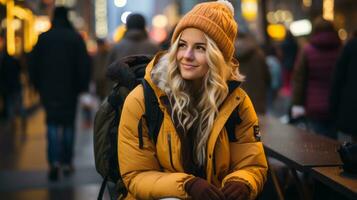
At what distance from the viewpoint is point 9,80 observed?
53.5ft

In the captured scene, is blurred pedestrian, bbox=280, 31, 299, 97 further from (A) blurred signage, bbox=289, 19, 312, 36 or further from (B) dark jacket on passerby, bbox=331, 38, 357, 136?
(A) blurred signage, bbox=289, 19, 312, 36

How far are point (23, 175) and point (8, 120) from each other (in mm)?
8622

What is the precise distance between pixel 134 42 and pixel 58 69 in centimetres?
105

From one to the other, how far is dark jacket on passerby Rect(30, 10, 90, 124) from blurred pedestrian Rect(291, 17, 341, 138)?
283cm

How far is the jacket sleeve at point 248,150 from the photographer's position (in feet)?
12.9

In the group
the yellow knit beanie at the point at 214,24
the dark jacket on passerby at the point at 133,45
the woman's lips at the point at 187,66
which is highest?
the yellow knit beanie at the point at 214,24

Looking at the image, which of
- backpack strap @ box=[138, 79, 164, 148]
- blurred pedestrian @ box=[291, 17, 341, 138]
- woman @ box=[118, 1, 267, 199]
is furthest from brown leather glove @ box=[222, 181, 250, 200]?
blurred pedestrian @ box=[291, 17, 341, 138]

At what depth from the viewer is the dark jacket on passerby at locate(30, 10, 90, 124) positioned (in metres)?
9.23

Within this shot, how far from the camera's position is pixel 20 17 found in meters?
20.5

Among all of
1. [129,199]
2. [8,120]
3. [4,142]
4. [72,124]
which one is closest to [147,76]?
[129,199]

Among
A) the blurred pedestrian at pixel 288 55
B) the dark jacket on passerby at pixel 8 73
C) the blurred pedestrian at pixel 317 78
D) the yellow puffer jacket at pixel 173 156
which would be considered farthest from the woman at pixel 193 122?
the blurred pedestrian at pixel 288 55

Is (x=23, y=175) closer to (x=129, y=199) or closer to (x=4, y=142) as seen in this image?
(x=4, y=142)

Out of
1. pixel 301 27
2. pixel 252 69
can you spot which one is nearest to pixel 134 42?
pixel 252 69

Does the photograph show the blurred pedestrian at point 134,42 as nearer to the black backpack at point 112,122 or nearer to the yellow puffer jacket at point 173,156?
the black backpack at point 112,122
